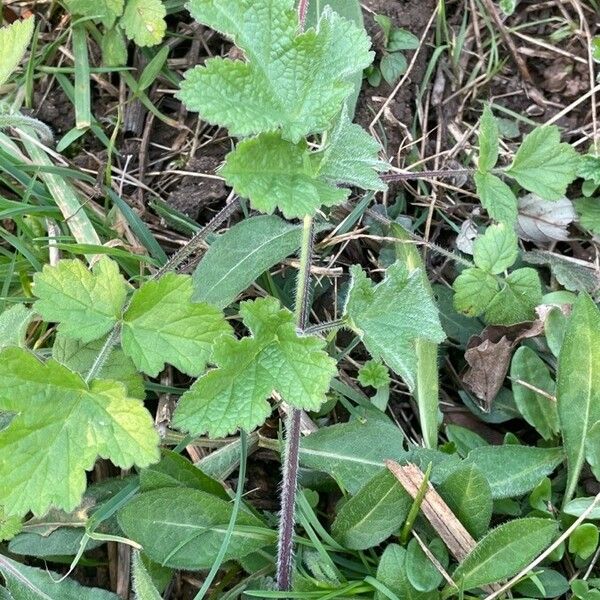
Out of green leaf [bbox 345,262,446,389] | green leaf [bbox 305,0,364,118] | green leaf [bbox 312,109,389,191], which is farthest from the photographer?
green leaf [bbox 305,0,364,118]

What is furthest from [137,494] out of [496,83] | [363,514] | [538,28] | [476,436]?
[538,28]

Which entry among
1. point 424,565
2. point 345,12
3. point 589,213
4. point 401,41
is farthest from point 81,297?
point 589,213

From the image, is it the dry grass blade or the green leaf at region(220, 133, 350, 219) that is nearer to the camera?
the green leaf at region(220, 133, 350, 219)

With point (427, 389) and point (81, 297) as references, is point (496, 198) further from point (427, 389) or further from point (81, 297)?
point (81, 297)

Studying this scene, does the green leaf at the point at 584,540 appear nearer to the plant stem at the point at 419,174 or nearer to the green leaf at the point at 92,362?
the plant stem at the point at 419,174

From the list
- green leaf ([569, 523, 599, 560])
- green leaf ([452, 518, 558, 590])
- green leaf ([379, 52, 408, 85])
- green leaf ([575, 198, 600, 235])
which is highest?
Result: green leaf ([379, 52, 408, 85])

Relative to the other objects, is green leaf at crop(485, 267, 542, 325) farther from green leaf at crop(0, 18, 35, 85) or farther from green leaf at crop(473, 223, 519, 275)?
green leaf at crop(0, 18, 35, 85)

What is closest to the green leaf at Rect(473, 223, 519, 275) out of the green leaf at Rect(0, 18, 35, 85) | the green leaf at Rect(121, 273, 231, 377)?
the green leaf at Rect(121, 273, 231, 377)

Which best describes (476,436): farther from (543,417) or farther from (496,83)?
(496,83)

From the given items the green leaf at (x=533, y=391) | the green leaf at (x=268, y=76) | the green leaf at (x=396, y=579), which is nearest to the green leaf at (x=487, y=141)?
the green leaf at (x=533, y=391)
